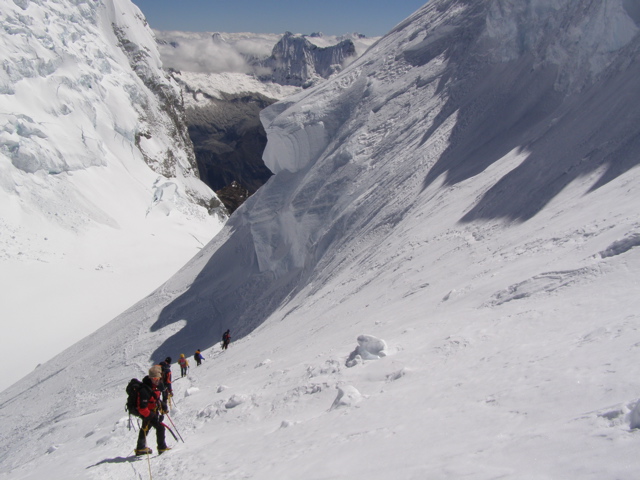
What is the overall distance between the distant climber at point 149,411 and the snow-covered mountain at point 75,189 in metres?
28.2

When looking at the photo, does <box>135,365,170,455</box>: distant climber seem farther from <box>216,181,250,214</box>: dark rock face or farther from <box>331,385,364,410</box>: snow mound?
<box>216,181,250,214</box>: dark rock face

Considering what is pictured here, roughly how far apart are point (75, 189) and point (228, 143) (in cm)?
10011

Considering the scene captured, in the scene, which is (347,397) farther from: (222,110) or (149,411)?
(222,110)

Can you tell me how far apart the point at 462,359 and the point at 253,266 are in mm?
22675

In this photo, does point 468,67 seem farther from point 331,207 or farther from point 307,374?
point 307,374

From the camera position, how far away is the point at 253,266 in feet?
92.7

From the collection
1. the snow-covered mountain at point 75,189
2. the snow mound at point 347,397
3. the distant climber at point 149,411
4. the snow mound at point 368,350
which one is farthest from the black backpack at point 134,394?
the snow-covered mountain at point 75,189

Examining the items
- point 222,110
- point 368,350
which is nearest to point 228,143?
point 222,110

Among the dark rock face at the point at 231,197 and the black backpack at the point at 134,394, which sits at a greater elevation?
the dark rock face at the point at 231,197

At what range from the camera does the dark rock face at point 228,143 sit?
142000mm

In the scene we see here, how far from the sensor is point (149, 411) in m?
6.75

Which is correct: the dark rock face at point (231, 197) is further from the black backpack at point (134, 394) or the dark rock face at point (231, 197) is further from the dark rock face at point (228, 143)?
the black backpack at point (134, 394)

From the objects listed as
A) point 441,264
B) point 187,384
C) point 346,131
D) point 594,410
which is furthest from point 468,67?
point 594,410

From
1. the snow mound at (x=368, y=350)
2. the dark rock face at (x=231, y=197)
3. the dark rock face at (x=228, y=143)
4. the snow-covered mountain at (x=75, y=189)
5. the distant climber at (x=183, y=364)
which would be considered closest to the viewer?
the snow mound at (x=368, y=350)
